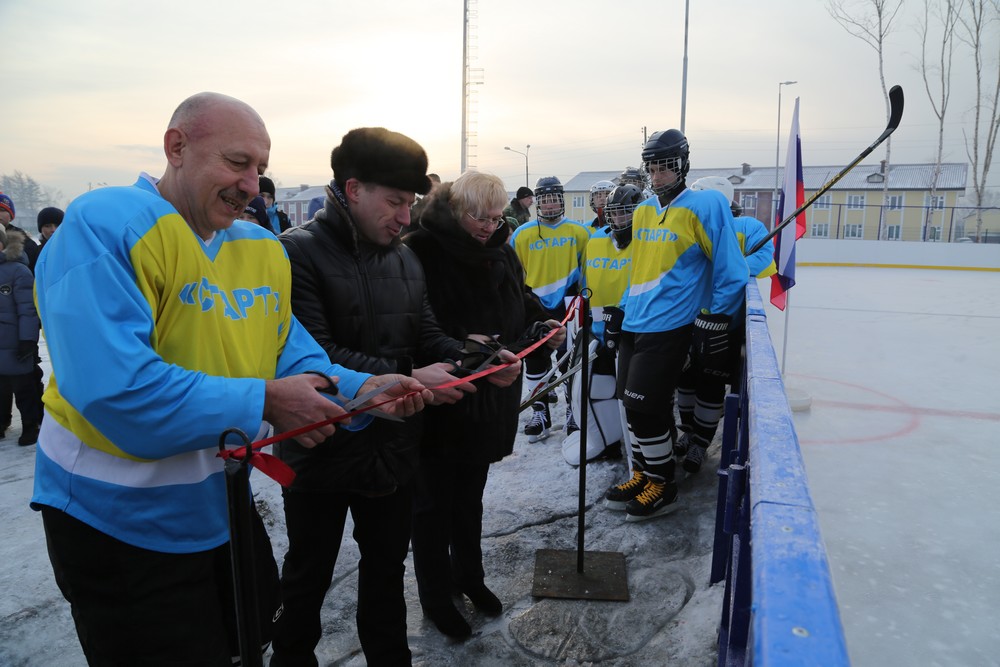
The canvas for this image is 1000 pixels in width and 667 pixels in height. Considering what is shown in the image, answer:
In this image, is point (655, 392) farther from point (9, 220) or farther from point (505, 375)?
point (9, 220)

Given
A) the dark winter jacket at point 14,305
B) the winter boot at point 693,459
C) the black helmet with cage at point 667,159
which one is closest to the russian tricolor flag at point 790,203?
the winter boot at point 693,459

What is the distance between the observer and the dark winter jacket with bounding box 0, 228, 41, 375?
16.9 ft

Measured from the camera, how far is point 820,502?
359 centimetres

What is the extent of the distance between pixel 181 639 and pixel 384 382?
2.35ft

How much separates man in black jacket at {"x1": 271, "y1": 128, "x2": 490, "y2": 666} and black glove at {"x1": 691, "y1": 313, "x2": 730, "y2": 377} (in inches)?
76.3

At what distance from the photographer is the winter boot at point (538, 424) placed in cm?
520

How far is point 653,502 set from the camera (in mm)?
3680

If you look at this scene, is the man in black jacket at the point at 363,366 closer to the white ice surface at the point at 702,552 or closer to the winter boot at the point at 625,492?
the white ice surface at the point at 702,552

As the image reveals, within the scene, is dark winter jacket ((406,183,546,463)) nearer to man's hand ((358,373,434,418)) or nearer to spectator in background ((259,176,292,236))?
man's hand ((358,373,434,418))

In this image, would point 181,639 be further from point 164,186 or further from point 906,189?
point 906,189

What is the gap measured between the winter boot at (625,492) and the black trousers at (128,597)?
2.77 meters

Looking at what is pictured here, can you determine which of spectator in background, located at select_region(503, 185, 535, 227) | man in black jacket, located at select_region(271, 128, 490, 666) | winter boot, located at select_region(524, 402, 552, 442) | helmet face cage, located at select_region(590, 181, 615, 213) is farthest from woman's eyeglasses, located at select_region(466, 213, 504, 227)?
spectator in background, located at select_region(503, 185, 535, 227)

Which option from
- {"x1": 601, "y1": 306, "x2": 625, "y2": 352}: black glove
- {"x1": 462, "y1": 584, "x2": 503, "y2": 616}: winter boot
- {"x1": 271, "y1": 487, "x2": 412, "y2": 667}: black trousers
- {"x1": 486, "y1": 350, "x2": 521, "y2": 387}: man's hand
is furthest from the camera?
{"x1": 601, "y1": 306, "x2": 625, "y2": 352}: black glove

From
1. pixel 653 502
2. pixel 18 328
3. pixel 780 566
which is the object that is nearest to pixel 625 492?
pixel 653 502
